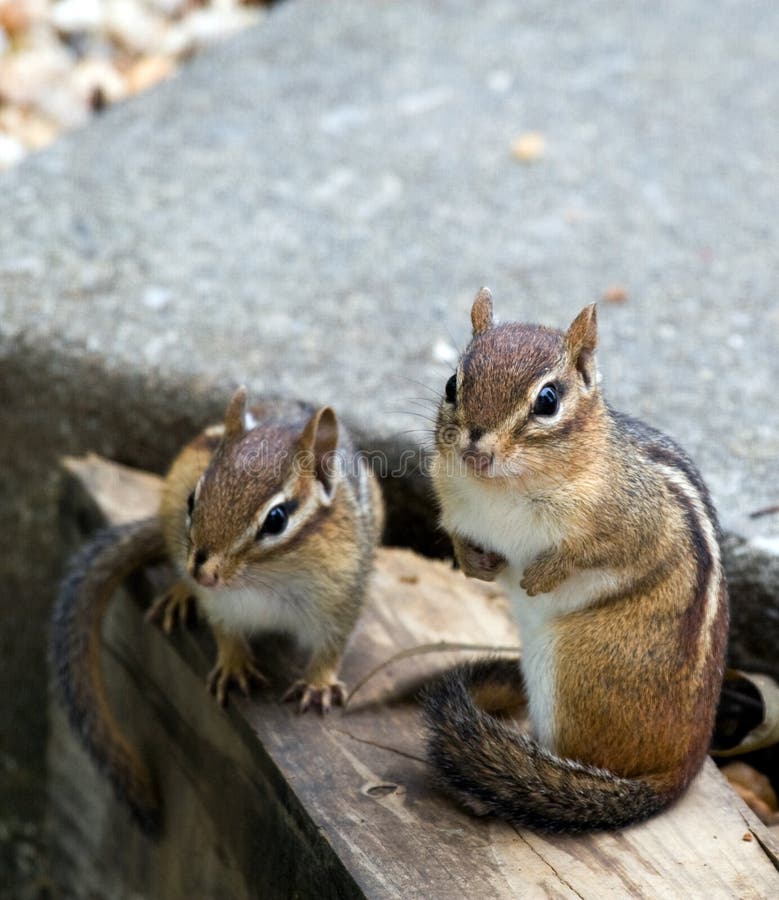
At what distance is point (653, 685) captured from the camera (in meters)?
2.04

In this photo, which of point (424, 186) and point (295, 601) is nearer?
point (295, 601)

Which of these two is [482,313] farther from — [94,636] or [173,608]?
[94,636]

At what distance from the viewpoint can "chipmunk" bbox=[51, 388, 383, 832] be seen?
2160 mm

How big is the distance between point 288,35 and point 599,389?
307 cm

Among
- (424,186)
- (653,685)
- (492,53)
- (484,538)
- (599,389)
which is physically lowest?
(653,685)

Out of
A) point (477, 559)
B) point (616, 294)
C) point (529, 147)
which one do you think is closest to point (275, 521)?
point (477, 559)

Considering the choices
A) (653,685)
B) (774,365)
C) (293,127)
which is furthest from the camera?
(293,127)

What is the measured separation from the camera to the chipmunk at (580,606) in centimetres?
199

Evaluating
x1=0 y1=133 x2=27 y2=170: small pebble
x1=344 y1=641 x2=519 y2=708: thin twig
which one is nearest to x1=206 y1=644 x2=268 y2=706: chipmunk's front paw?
x1=344 y1=641 x2=519 y2=708: thin twig

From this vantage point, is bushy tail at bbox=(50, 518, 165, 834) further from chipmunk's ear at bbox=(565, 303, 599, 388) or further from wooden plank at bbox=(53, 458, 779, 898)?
chipmunk's ear at bbox=(565, 303, 599, 388)

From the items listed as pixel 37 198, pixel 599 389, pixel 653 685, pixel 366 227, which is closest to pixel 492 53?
pixel 366 227

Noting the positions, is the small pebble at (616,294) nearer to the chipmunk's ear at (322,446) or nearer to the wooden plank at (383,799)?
the wooden plank at (383,799)

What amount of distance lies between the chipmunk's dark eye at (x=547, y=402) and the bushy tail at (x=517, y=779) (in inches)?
17.6

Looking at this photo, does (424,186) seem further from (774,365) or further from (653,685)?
(653,685)
